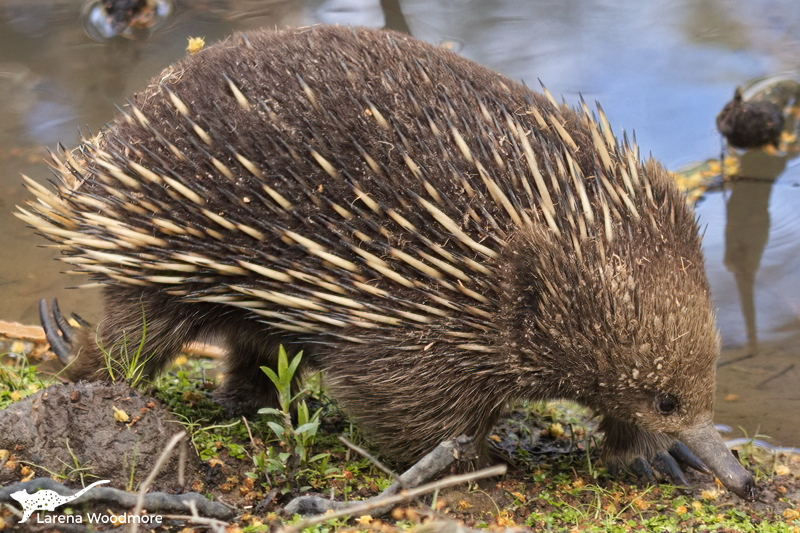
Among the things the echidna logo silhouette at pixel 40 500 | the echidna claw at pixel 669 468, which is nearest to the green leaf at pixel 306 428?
the echidna logo silhouette at pixel 40 500

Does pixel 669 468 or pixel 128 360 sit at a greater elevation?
pixel 128 360

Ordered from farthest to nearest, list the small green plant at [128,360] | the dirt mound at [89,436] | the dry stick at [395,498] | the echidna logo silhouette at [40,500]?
1. the small green plant at [128,360]
2. the dirt mound at [89,436]
3. the echidna logo silhouette at [40,500]
4. the dry stick at [395,498]

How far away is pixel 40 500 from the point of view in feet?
10.3

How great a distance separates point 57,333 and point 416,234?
252 cm

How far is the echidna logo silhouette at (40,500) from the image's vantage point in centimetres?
312

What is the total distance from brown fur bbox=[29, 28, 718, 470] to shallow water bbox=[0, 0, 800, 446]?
2455mm

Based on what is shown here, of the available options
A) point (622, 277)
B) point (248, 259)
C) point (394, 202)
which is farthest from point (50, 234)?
point (622, 277)

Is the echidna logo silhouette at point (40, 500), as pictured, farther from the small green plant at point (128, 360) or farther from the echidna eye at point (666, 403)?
the echidna eye at point (666, 403)

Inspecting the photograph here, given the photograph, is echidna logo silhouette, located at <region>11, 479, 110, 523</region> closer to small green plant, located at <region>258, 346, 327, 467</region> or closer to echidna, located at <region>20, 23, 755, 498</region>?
small green plant, located at <region>258, 346, 327, 467</region>

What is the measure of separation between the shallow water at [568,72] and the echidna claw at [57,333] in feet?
5.40

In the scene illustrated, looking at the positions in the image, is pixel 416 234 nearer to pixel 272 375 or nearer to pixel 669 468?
pixel 272 375

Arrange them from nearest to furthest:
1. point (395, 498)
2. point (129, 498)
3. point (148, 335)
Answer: point (395, 498), point (129, 498), point (148, 335)

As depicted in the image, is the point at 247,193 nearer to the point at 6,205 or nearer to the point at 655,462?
the point at 655,462

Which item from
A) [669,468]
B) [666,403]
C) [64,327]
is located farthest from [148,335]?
[669,468]
